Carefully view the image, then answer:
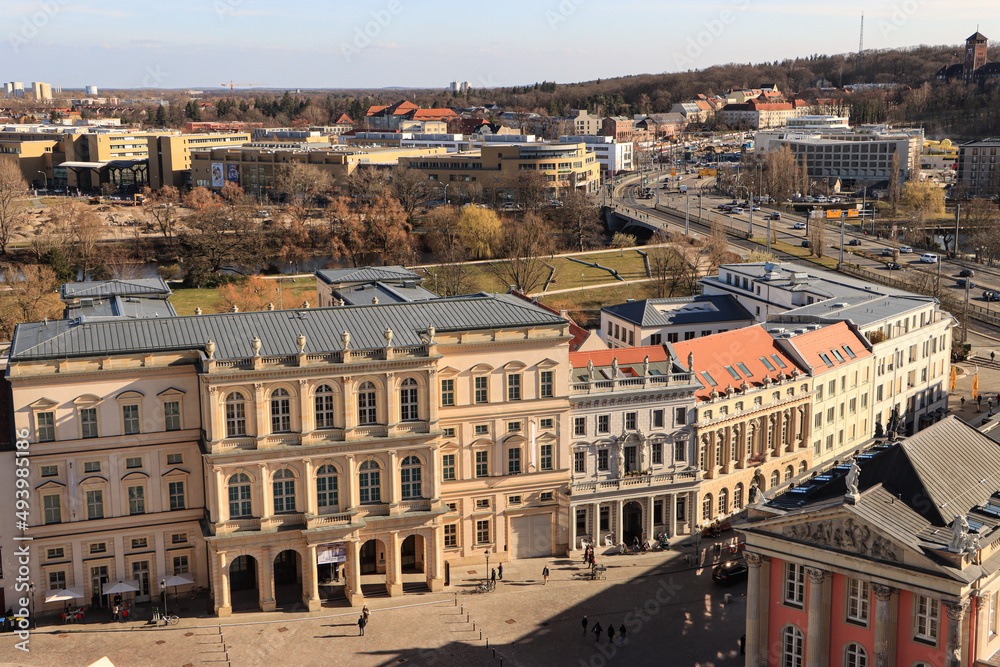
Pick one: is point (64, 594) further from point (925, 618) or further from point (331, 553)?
point (925, 618)

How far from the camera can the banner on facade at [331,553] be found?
205ft

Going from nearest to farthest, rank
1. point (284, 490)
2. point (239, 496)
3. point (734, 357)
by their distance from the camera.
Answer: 1. point (239, 496)
2. point (284, 490)
3. point (734, 357)

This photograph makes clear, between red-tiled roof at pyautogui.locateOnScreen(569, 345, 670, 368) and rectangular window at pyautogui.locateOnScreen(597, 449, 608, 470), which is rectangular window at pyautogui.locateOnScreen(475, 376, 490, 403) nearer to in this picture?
red-tiled roof at pyautogui.locateOnScreen(569, 345, 670, 368)

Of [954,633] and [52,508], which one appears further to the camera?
[52,508]

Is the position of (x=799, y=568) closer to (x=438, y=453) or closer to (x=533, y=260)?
(x=438, y=453)

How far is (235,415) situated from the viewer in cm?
6031

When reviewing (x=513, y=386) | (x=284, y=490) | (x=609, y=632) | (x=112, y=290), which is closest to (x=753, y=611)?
(x=609, y=632)

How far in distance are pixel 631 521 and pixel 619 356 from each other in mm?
11371

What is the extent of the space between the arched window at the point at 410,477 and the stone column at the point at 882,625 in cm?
2846

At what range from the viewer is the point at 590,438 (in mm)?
70625

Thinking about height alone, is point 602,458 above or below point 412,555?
above

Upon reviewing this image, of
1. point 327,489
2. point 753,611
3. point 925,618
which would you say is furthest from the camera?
point 327,489

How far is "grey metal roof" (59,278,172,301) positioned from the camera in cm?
7670

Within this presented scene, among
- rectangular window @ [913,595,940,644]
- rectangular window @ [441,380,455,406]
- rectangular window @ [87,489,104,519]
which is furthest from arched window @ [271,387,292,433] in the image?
rectangular window @ [913,595,940,644]
